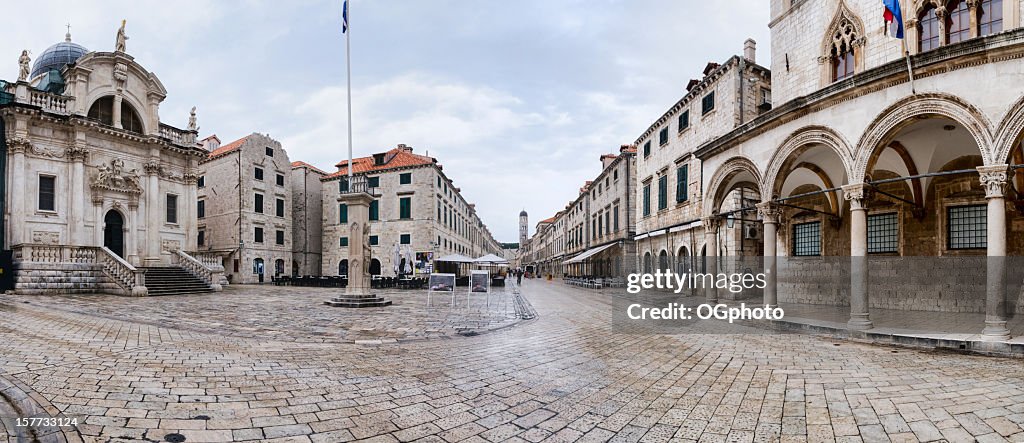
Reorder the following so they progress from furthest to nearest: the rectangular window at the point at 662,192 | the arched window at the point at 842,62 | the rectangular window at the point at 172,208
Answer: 1. the rectangular window at the point at 172,208
2. the rectangular window at the point at 662,192
3. the arched window at the point at 842,62

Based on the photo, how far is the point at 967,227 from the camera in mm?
13023

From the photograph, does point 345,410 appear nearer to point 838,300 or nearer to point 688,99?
point 838,300

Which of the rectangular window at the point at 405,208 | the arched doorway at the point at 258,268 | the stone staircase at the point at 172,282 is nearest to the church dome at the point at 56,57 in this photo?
the stone staircase at the point at 172,282

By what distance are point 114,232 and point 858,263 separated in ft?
107

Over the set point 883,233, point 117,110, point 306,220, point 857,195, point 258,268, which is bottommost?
point 258,268

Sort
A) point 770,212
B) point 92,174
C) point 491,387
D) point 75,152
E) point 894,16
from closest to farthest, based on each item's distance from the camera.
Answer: point 491,387
point 894,16
point 770,212
point 75,152
point 92,174

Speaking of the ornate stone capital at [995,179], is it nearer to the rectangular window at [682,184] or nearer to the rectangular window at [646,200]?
the rectangular window at [682,184]

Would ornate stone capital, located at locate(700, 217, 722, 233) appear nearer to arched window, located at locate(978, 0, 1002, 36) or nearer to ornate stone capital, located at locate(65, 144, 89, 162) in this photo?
arched window, located at locate(978, 0, 1002, 36)

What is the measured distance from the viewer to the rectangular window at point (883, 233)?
14617 mm

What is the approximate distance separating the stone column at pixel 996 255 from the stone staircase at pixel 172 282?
27.3 metres

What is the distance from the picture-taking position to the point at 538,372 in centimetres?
644

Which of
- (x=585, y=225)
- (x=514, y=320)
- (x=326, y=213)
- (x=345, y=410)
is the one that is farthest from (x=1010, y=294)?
(x=326, y=213)

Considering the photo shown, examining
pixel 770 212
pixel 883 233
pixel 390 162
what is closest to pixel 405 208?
pixel 390 162

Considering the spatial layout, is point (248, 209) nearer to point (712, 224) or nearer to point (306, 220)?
point (306, 220)
